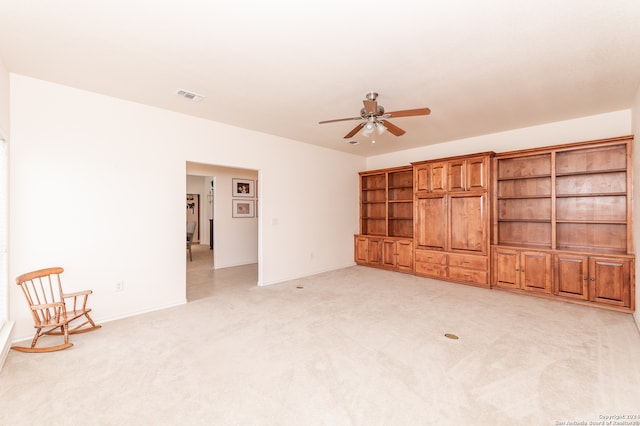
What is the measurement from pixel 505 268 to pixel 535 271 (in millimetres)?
391

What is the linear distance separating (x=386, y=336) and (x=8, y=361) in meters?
3.34

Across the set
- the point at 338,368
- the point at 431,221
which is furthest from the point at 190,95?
the point at 431,221

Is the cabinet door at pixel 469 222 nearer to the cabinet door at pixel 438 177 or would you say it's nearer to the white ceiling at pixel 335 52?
the cabinet door at pixel 438 177

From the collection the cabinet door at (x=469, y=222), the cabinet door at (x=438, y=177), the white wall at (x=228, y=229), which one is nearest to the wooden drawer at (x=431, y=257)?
the cabinet door at (x=469, y=222)

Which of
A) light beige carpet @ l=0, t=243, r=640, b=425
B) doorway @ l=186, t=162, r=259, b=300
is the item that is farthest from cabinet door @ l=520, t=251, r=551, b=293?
doorway @ l=186, t=162, r=259, b=300

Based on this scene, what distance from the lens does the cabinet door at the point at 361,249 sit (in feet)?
21.5

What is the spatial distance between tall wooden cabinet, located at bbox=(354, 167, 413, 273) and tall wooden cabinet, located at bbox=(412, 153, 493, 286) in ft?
1.31

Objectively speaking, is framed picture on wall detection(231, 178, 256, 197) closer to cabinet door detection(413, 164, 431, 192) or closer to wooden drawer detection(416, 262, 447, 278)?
cabinet door detection(413, 164, 431, 192)

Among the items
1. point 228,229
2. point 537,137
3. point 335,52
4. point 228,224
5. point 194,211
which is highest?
point 335,52

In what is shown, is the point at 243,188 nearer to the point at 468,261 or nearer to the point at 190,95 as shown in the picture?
the point at 190,95

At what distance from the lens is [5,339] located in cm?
247

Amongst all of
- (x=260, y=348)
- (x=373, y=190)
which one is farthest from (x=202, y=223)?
(x=260, y=348)

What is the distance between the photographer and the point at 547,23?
6.86ft

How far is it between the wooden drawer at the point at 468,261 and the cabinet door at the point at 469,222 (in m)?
0.12
